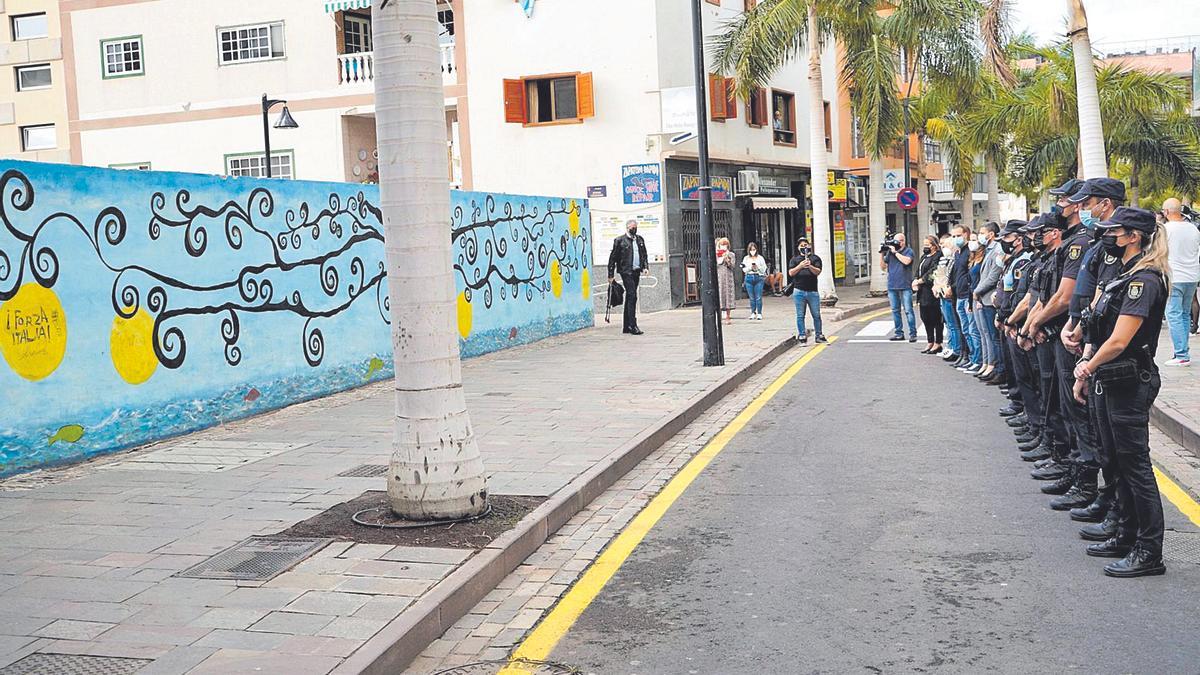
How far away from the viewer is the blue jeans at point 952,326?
52.6 feet

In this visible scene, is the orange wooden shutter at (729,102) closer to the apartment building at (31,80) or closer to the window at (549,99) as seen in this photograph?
the window at (549,99)

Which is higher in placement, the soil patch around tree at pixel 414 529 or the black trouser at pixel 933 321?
the black trouser at pixel 933 321

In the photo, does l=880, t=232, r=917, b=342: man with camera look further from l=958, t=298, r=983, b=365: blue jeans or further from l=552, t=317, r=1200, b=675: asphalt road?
l=552, t=317, r=1200, b=675: asphalt road

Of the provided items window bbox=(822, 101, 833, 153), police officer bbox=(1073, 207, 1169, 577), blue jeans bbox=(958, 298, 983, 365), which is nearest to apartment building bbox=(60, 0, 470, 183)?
window bbox=(822, 101, 833, 153)

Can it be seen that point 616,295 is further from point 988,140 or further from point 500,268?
point 988,140

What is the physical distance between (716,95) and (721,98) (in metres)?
0.19

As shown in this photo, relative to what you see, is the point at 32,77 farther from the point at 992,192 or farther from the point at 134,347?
the point at 134,347

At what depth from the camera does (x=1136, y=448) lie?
19.7 feet

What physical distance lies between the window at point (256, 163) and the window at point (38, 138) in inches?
741

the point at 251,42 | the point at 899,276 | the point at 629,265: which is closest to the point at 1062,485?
the point at 899,276

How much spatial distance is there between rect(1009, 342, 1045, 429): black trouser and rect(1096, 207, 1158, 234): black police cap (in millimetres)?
3195

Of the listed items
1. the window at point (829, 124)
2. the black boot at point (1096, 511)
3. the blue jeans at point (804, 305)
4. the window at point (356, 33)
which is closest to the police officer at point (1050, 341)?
the black boot at point (1096, 511)

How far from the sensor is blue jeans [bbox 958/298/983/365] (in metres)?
14.7

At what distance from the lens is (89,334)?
9.62 meters
